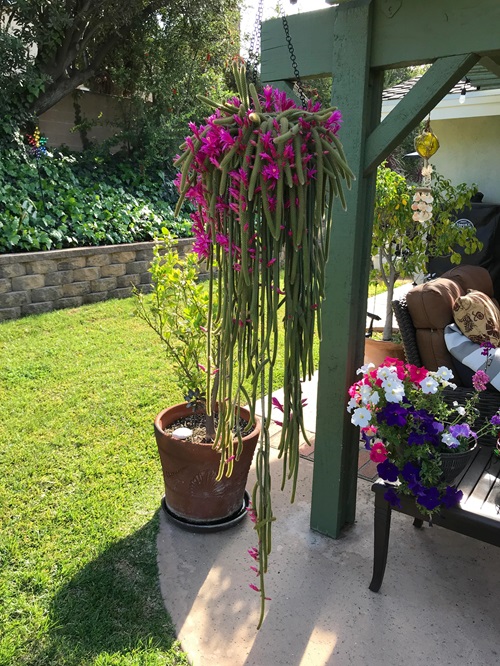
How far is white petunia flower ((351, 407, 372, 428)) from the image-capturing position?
2176 mm

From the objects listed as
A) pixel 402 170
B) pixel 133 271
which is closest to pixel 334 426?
pixel 133 271

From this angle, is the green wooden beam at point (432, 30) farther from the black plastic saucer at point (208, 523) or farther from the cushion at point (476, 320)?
the black plastic saucer at point (208, 523)

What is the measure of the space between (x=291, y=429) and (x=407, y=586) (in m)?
1.13

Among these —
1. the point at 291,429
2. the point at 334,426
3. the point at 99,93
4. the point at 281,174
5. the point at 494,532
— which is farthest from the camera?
the point at 99,93

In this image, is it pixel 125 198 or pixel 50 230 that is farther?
pixel 125 198

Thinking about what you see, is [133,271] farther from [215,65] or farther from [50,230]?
[215,65]

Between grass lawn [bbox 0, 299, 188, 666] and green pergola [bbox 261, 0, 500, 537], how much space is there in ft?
3.05

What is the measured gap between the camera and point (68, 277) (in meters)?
6.11

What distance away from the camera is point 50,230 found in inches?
243

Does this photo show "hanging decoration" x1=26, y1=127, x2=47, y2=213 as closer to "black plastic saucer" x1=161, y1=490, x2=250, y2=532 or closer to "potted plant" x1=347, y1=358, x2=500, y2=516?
"black plastic saucer" x1=161, y1=490, x2=250, y2=532

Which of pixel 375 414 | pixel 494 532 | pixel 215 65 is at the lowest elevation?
pixel 494 532

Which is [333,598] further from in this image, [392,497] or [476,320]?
[476,320]

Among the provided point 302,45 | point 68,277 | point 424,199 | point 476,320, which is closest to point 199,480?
point 476,320

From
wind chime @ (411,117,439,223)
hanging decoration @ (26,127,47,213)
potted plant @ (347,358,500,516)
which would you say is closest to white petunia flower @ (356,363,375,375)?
potted plant @ (347,358,500,516)
